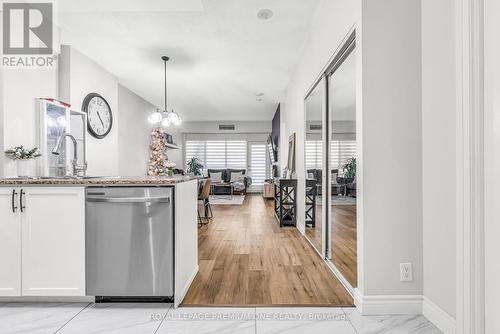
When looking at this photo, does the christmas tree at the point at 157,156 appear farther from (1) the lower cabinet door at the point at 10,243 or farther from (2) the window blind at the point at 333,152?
(1) the lower cabinet door at the point at 10,243

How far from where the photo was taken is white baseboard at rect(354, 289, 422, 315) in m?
1.95

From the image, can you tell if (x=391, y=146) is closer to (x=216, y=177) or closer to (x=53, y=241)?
(x=53, y=241)

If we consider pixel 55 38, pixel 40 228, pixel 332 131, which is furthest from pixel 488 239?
pixel 55 38

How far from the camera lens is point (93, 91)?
480cm

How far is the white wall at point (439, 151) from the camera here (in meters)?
1.68

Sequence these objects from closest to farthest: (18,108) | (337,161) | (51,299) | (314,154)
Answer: (51,299)
(337,161)
(18,108)
(314,154)

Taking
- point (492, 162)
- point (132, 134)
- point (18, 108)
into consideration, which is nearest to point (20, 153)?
point (18, 108)

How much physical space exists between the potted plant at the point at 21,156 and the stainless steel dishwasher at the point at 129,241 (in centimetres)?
149

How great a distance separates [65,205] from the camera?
6.70 feet

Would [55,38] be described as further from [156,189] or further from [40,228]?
[156,189]

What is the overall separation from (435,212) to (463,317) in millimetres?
629

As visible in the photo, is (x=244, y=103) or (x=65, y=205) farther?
(x=244, y=103)

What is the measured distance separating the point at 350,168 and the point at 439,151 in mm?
674

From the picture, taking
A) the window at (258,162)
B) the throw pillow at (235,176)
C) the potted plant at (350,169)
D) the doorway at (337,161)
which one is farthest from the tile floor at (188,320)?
the window at (258,162)
